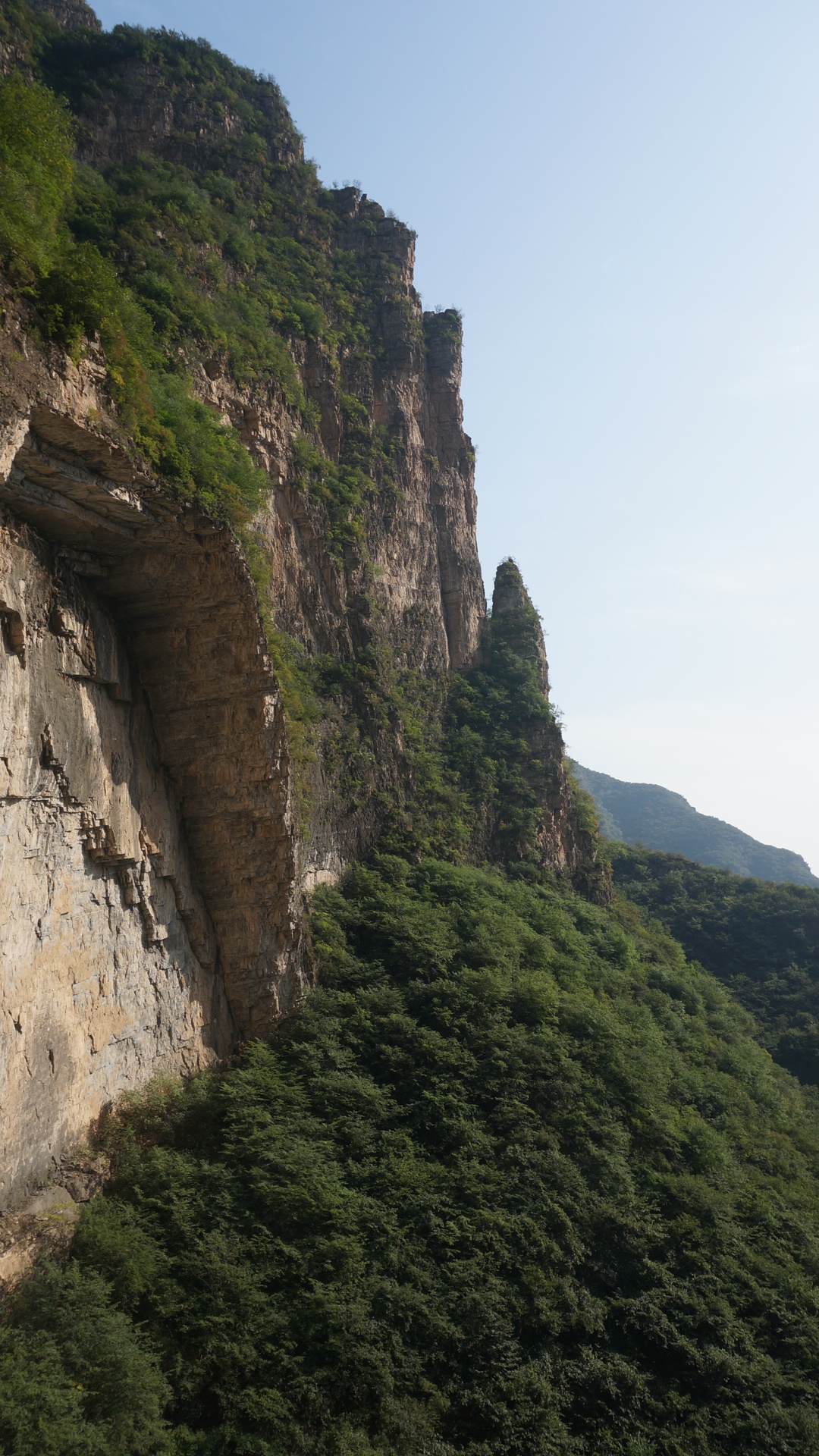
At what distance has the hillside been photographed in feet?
29.0

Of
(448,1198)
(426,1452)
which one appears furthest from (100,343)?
(426,1452)

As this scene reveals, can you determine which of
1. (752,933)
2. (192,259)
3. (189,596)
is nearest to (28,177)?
(189,596)

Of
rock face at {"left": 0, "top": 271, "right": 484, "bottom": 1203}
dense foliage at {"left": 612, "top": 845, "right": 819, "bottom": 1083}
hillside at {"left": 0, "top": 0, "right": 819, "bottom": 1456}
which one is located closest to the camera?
hillside at {"left": 0, "top": 0, "right": 819, "bottom": 1456}

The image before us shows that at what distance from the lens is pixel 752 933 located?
32.5 metres

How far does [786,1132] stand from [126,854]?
1695 cm

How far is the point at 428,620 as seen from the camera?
86.6ft

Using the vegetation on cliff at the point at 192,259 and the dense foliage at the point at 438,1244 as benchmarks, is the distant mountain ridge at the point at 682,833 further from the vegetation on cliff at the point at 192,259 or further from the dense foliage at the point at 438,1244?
the dense foliage at the point at 438,1244

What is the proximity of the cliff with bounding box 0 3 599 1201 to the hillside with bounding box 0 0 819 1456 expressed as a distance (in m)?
0.08

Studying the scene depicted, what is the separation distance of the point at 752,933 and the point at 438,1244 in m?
26.1

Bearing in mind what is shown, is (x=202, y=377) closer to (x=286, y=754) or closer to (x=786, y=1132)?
(x=286, y=754)

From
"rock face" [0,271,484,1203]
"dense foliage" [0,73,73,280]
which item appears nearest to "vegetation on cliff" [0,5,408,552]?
"dense foliage" [0,73,73,280]

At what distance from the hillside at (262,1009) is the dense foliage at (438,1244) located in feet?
0.18

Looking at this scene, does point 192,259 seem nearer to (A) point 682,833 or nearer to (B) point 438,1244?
(B) point 438,1244

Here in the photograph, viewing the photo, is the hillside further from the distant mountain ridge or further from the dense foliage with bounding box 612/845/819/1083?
the distant mountain ridge
